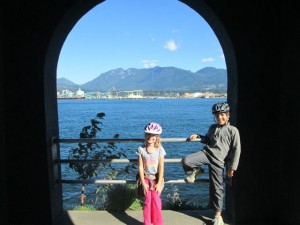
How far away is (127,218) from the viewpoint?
466cm

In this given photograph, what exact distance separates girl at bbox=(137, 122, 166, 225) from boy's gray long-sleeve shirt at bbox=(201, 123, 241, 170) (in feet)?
2.09

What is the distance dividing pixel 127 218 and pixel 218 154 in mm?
1620

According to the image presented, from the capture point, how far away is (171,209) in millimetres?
5266

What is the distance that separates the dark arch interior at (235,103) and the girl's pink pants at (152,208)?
42.4 inches

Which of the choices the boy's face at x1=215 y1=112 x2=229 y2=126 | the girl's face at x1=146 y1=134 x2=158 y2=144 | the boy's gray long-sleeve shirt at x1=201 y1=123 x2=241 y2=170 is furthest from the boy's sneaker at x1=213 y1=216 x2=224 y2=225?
the girl's face at x1=146 y1=134 x2=158 y2=144

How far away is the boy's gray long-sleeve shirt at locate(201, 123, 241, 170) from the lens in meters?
3.92

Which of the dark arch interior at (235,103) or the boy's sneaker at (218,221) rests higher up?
the dark arch interior at (235,103)

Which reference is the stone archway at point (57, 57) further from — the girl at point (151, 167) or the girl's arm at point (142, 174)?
the girl's arm at point (142, 174)

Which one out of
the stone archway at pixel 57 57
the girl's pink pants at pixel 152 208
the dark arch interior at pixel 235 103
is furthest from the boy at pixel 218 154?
the girl's pink pants at pixel 152 208

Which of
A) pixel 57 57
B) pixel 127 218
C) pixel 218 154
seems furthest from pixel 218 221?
pixel 57 57

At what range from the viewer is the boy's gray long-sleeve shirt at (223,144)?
3924 mm

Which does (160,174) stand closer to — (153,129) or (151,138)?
(151,138)

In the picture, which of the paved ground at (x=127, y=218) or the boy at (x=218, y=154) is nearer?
the boy at (x=218, y=154)

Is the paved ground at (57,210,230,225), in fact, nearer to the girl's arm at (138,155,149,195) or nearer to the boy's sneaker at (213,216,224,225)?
the boy's sneaker at (213,216,224,225)
